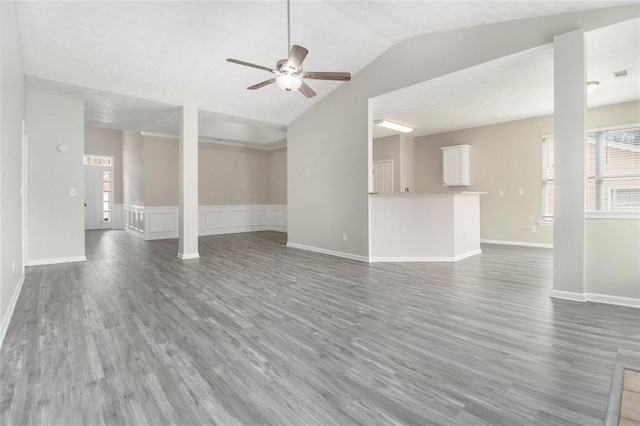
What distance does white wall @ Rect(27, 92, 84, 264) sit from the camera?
499cm

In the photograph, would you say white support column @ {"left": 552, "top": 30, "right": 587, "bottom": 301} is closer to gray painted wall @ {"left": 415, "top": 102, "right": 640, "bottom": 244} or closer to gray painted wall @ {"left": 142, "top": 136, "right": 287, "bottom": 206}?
gray painted wall @ {"left": 415, "top": 102, "right": 640, "bottom": 244}

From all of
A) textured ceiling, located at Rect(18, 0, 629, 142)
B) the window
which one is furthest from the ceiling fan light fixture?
the window

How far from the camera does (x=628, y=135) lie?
568 cm

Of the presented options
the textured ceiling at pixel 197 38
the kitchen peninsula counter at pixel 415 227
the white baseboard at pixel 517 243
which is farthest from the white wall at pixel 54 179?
the white baseboard at pixel 517 243

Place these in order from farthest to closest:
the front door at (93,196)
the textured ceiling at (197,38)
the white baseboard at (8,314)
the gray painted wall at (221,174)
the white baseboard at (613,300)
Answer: the front door at (93,196) → the gray painted wall at (221,174) → the textured ceiling at (197,38) → the white baseboard at (613,300) → the white baseboard at (8,314)

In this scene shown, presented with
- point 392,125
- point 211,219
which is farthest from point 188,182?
point 392,125

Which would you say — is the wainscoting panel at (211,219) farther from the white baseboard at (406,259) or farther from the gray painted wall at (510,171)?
the gray painted wall at (510,171)

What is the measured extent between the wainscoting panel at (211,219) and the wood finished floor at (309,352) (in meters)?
4.21

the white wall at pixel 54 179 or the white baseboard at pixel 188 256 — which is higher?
the white wall at pixel 54 179

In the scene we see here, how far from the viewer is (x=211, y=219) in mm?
9430

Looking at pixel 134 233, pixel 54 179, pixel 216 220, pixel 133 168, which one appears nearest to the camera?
pixel 54 179

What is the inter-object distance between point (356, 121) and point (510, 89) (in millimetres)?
2490

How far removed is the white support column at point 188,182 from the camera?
5.73 metres

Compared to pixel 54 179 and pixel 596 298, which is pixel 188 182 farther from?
pixel 596 298
